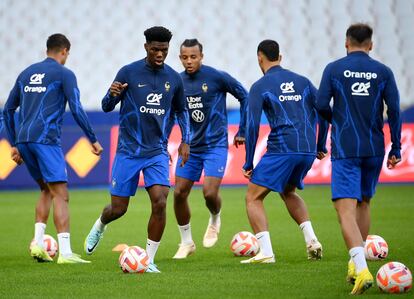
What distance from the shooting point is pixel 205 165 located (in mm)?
11828

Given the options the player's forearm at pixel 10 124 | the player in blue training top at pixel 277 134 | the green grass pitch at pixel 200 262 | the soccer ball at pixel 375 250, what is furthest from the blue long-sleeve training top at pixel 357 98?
the player's forearm at pixel 10 124

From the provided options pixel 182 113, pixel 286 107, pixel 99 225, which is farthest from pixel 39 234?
pixel 286 107

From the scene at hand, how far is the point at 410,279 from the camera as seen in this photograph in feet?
25.8

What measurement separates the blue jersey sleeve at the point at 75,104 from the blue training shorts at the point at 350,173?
2975 mm

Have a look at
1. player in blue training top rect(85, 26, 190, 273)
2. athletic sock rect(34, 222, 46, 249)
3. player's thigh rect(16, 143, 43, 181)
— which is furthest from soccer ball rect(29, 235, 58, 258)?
player in blue training top rect(85, 26, 190, 273)

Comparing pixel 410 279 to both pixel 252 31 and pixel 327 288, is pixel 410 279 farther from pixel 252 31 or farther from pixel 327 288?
pixel 252 31

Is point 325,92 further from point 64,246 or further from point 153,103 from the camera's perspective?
point 64,246

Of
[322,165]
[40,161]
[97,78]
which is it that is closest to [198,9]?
[97,78]

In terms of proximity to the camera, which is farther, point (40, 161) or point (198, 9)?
point (198, 9)

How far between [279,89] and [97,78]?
1609cm

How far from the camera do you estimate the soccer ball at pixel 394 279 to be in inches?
307

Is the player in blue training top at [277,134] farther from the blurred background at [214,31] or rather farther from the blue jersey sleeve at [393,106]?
the blurred background at [214,31]

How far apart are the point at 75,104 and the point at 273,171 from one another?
2.14 meters

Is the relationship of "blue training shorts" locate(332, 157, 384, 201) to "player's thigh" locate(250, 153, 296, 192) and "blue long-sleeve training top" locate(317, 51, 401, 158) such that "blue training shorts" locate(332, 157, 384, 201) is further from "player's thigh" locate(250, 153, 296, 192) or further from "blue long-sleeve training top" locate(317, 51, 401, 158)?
"player's thigh" locate(250, 153, 296, 192)
